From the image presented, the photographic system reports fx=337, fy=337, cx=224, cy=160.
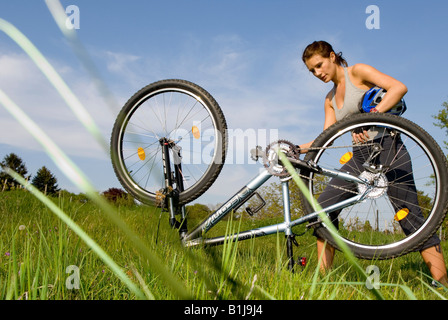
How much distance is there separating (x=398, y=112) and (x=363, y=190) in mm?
781

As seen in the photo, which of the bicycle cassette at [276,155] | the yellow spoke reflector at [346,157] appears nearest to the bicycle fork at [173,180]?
the bicycle cassette at [276,155]

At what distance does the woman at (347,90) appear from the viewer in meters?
2.76

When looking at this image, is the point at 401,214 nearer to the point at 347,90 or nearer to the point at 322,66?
the point at 347,90

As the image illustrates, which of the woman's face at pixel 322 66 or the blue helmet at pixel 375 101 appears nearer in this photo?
the blue helmet at pixel 375 101

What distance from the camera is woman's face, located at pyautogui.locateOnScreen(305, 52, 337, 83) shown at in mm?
3225

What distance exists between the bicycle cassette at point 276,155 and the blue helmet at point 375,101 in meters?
0.77

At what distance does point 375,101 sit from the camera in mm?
2893

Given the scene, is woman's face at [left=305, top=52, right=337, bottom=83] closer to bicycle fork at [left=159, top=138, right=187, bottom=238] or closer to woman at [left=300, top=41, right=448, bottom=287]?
woman at [left=300, top=41, right=448, bottom=287]

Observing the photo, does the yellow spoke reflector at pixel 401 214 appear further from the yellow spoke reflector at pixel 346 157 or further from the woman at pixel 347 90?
the yellow spoke reflector at pixel 346 157

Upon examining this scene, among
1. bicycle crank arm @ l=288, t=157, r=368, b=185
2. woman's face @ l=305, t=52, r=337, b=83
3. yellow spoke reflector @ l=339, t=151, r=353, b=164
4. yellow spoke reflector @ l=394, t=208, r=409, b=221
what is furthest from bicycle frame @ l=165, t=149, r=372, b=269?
woman's face @ l=305, t=52, r=337, b=83

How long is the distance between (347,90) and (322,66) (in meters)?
0.33

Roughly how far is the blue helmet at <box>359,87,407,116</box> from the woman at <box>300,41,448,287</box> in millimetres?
58
